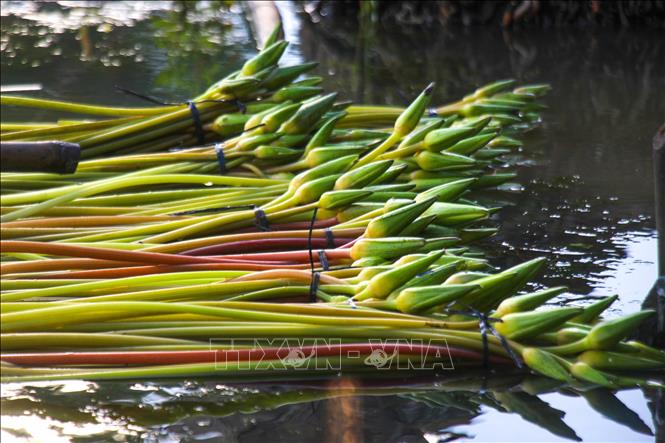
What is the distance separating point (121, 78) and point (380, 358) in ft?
7.03

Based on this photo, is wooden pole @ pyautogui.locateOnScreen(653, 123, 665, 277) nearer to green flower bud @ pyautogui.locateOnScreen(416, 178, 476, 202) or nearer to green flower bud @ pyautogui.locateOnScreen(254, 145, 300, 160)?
green flower bud @ pyautogui.locateOnScreen(416, 178, 476, 202)

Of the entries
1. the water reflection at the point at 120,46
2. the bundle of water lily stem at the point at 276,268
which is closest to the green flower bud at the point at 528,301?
the bundle of water lily stem at the point at 276,268

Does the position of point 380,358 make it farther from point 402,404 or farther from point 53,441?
point 53,441

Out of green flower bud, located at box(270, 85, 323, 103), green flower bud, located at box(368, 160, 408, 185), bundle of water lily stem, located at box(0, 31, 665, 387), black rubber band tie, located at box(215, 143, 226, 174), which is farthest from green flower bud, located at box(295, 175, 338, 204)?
green flower bud, located at box(270, 85, 323, 103)

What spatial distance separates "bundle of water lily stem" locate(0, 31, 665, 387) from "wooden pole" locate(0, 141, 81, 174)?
0.58 ft

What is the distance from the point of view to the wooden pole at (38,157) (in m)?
1.39

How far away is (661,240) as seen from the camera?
1.61 metres

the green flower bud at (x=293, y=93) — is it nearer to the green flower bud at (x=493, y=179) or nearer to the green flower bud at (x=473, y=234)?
the green flower bud at (x=493, y=179)

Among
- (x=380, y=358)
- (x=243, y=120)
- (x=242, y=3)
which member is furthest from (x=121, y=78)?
(x=380, y=358)

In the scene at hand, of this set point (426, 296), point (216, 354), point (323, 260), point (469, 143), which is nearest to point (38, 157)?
point (216, 354)

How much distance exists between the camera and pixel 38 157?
4.60 ft

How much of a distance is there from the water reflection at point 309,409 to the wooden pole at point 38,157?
1.10 ft

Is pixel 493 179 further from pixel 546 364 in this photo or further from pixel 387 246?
pixel 546 364

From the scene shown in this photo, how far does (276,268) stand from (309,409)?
1.00 feet
